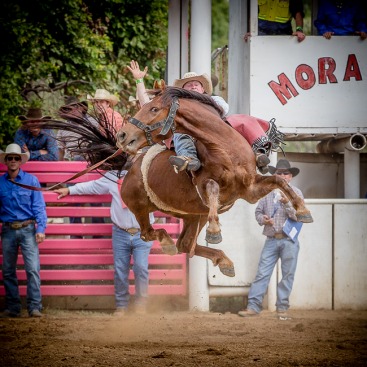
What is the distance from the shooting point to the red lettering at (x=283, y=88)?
1020cm

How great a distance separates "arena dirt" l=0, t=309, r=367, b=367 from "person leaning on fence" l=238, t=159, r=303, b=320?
0.22 m

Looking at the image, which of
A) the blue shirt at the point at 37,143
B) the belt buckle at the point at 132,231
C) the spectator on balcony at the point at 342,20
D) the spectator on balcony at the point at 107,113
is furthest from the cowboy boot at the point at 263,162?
the blue shirt at the point at 37,143

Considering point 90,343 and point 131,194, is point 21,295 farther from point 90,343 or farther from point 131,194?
point 131,194

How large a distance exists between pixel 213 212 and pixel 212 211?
Answer: 0.5 inches

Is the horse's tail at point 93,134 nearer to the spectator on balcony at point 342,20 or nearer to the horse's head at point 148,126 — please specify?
the horse's head at point 148,126

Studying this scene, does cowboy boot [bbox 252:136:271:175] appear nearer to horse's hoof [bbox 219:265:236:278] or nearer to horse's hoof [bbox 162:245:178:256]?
horse's hoof [bbox 219:265:236:278]

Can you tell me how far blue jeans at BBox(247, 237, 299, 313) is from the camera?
393 inches

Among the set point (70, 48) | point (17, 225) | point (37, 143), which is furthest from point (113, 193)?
point (70, 48)

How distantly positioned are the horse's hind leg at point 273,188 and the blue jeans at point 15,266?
377 cm

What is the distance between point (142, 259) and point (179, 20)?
348 cm

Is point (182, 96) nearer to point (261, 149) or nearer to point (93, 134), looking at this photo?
point (261, 149)

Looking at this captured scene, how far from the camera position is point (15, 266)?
9766 millimetres

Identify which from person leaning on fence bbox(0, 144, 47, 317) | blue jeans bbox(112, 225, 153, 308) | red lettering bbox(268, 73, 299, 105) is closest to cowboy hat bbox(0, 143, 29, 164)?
person leaning on fence bbox(0, 144, 47, 317)

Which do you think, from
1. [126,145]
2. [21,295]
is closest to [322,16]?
[126,145]
